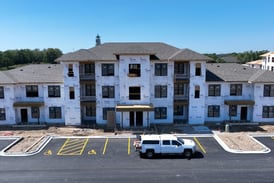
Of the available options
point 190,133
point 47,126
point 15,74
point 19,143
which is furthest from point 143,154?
point 15,74

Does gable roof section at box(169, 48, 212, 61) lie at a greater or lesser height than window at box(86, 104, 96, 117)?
greater

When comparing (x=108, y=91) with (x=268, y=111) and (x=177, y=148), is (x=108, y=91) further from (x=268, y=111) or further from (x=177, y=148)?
(x=268, y=111)

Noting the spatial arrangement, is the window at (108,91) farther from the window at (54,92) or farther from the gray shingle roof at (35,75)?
the window at (54,92)

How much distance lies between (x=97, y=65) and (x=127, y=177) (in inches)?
679

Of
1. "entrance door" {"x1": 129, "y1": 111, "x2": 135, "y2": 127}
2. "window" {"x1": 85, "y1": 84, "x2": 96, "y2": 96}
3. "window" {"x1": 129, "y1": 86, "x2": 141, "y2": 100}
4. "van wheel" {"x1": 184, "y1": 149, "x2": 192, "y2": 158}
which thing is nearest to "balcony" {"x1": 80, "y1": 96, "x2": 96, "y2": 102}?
"window" {"x1": 85, "y1": 84, "x2": 96, "y2": 96}

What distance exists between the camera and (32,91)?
107 feet

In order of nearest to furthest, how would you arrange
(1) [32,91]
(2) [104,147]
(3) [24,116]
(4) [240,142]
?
(2) [104,147], (4) [240,142], (1) [32,91], (3) [24,116]

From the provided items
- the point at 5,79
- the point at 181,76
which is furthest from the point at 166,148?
the point at 5,79

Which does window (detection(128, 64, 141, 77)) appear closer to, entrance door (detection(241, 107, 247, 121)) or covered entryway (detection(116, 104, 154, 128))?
covered entryway (detection(116, 104, 154, 128))

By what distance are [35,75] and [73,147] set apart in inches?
570

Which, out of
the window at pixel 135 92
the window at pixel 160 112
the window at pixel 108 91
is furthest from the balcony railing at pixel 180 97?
the window at pixel 108 91

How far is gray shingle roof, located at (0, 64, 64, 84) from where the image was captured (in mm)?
31984

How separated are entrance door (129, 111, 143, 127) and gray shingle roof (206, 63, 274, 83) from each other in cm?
1055

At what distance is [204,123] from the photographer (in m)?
32.7
